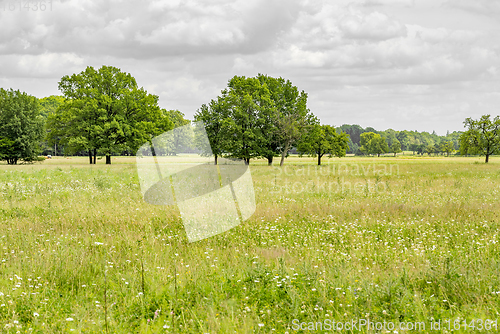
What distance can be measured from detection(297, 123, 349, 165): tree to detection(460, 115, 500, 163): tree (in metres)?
21.1

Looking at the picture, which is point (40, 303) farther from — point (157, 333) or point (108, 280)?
point (157, 333)

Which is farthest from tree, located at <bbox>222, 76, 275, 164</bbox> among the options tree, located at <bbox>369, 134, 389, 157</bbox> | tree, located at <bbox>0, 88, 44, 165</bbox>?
tree, located at <bbox>369, 134, 389, 157</bbox>

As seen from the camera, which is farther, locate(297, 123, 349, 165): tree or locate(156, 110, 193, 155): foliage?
locate(297, 123, 349, 165): tree

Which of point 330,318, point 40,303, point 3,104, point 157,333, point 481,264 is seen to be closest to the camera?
point 157,333

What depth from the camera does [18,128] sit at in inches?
2066

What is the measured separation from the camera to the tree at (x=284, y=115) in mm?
46219

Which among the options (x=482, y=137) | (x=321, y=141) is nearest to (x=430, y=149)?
(x=482, y=137)

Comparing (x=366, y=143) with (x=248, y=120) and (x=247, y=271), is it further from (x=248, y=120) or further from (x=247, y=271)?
(x=247, y=271)

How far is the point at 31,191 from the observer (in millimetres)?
15906

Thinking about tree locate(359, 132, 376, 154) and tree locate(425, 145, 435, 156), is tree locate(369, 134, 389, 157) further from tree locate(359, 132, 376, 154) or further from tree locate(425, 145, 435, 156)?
tree locate(425, 145, 435, 156)

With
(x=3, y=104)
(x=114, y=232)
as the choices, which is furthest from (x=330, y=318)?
(x=3, y=104)

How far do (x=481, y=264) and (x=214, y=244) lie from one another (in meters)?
5.64

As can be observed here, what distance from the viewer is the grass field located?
14.5ft

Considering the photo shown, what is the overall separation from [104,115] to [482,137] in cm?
6208
